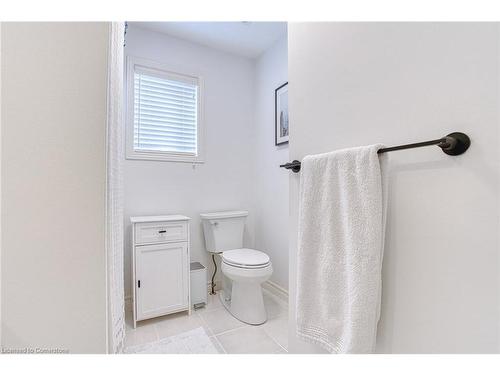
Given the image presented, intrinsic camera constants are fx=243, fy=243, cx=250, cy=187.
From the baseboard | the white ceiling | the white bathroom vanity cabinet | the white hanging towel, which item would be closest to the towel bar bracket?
the white hanging towel

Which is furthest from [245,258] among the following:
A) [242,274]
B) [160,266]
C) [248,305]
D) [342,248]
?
[342,248]

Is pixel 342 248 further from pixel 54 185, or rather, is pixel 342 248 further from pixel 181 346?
pixel 181 346

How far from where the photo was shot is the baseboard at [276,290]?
2.17m

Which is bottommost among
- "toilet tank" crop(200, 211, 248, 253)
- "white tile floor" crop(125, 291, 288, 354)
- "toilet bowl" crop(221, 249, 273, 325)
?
"white tile floor" crop(125, 291, 288, 354)

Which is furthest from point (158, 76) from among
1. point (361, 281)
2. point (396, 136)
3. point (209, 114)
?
point (361, 281)

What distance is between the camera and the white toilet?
1811 millimetres

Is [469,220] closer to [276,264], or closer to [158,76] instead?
[276,264]

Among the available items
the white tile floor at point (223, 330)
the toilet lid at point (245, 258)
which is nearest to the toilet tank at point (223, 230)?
the toilet lid at point (245, 258)

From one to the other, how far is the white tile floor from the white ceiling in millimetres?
2411

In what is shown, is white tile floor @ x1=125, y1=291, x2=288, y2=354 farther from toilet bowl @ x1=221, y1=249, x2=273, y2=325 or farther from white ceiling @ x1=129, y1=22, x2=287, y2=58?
white ceiling @ x1=129, y1=22, x2=287, y2=58

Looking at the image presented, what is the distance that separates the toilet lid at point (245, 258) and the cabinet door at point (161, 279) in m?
0.36

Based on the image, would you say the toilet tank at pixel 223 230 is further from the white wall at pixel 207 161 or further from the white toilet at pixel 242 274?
the white wall at pixel 207 161

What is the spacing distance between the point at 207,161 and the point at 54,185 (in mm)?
1725

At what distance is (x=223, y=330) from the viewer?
68.9 inches
